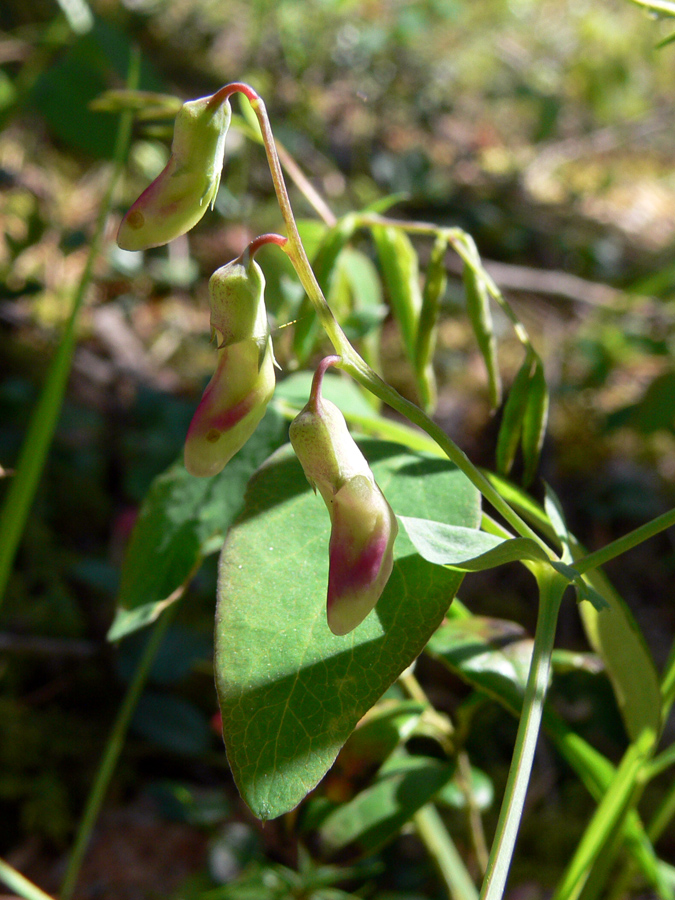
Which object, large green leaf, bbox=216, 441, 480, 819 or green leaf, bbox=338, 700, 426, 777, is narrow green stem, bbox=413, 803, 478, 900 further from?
large green leaf, bbox=216, 441, 480, 819

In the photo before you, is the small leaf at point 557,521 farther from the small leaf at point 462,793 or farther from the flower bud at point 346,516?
the small leaf at point 462,793

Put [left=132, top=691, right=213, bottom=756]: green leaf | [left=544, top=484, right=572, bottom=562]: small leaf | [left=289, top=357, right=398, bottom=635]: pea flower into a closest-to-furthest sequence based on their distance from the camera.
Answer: [left=289, top=357, right=398, bottom=635]: pea flower, [left=544, top=484, right=572, bottom=562]: small leaf, [left=132, top=691, right=213, bottom=756]: green leaf

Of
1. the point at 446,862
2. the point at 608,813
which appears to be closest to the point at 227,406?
the point at 608,813

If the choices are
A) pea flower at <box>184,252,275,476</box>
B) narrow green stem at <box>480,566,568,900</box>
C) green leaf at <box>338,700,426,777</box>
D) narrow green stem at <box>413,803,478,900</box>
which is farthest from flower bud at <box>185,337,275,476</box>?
narrow green stem at <box>413,803,478,900</box>

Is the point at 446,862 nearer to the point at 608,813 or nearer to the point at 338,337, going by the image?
the point at 608,813

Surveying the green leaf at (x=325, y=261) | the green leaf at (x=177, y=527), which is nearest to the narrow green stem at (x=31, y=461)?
the green leaf at (x=177, y=527)

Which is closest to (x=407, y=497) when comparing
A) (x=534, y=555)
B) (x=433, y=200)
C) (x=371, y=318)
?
(x=534, y=555)
